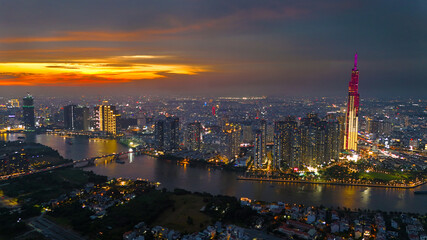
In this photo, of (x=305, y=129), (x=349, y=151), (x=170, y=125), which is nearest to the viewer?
(x=305, y=129)

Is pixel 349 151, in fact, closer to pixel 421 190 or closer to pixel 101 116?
pixel 421 190

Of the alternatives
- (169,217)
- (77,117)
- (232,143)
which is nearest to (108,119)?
(77,117)

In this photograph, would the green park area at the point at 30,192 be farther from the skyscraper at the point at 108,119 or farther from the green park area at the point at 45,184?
the skyscraper at the point at 108,119

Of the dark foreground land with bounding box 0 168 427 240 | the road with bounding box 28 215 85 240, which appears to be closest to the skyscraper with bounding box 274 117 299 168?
the dark foreground land with bounding box 0 168 427 240

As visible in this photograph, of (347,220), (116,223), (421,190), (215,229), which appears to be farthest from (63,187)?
(421,190)

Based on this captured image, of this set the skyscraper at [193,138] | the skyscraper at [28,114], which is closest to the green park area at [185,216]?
the skyscraper at [193,138]

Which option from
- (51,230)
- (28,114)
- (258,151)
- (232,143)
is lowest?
(51,230)

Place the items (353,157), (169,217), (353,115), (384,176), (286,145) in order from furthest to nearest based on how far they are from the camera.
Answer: (353,115) → (353,157) → (286,145) → (384,176) → (169,217)


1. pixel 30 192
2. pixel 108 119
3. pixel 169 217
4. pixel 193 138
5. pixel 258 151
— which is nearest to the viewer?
pixel 169 217

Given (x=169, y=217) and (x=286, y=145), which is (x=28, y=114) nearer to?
(x=286, y=145)
